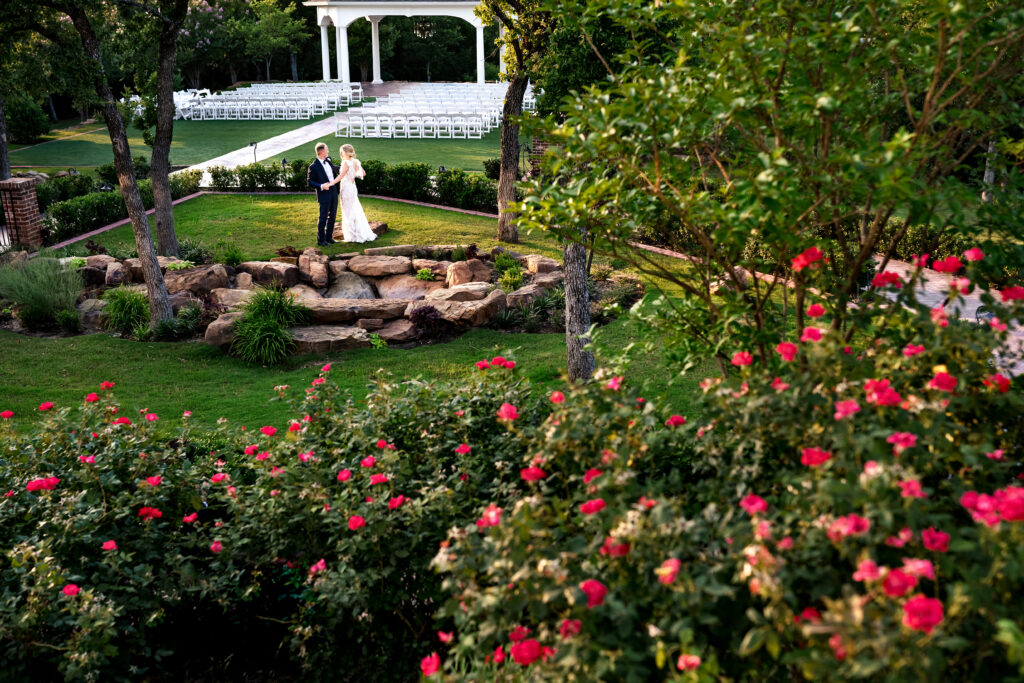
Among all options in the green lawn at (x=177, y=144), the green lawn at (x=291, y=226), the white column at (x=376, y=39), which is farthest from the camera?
the white column at (x=376, y=39)

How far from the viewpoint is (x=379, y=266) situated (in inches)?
432

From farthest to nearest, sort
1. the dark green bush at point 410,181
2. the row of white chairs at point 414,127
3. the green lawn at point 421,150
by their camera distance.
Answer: the row of white chairs at point 414,127 → the green lawn at point 421,150 → the dark green bush at point 410,181

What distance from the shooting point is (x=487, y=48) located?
47.2m

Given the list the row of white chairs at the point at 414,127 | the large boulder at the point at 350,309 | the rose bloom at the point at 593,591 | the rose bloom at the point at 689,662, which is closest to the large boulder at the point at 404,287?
the large boulder at the point at 350,309

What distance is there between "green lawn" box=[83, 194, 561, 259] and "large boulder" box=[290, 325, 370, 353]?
3.77 meters

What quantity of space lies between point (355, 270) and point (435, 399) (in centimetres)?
698

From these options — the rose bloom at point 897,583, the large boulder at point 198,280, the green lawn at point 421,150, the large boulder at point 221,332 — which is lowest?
the large boulder at point 221,332

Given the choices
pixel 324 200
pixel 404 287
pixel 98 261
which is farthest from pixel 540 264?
pixel 98 261

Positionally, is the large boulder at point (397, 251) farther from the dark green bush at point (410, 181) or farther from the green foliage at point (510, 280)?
the dark green bush at point (410, 181)

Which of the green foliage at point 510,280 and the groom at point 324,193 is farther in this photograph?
the groom at point 324,193

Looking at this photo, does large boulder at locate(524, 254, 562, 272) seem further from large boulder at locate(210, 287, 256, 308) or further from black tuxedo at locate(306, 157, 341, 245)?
large boulder at locate(210, 287, 256, 308)

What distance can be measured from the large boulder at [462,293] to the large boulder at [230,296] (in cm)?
215

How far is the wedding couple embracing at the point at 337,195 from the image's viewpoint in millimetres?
12828

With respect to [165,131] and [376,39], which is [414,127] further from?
[165,131]
